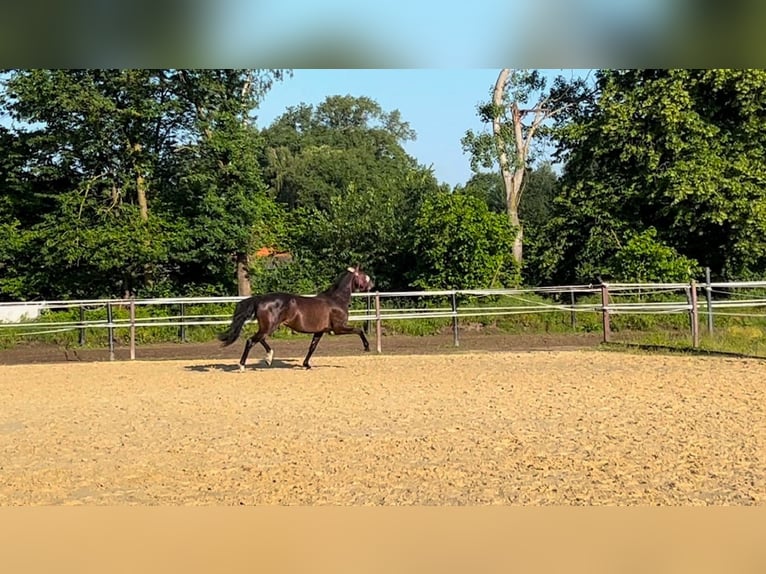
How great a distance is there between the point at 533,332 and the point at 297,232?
→ 886cm

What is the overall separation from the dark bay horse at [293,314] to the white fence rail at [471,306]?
2149 mm

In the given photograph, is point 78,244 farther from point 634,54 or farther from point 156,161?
point 634,54

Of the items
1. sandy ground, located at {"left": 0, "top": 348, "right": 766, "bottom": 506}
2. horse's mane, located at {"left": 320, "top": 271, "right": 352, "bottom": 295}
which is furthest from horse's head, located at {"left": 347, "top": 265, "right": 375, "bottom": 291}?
sandy ground, located at {"left": 0, "top": 348, "right": 766, "bottom": 506}

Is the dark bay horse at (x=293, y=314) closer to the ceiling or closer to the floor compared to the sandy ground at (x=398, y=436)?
closer to the ceiling

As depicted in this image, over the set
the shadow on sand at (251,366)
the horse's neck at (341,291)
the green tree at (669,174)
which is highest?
the green tree at (669,174)

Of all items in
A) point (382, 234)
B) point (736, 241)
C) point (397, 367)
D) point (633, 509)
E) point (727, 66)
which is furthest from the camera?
point (382, 234)

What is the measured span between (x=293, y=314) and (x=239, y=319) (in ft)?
2.64

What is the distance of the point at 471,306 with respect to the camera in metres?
18.3

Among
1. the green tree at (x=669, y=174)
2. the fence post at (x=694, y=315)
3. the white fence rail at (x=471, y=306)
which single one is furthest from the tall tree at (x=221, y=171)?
the fence post at (x=694, y=315)

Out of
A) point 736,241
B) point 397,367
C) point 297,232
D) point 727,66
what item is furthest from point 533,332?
point 727,66

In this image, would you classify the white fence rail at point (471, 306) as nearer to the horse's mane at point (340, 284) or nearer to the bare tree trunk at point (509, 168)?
the horse's mane at point (340, 284)

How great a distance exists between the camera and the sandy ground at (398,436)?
4719mm

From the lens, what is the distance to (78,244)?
2161 centimetres

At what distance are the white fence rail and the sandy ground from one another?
11.5 feet
